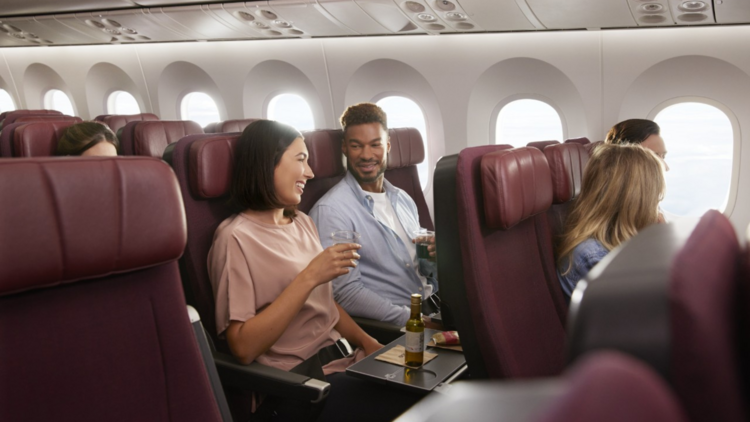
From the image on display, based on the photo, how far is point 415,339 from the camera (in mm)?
1812

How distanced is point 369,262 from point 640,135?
2303 millimetres

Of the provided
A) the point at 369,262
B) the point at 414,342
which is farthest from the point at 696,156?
the point at 414,342

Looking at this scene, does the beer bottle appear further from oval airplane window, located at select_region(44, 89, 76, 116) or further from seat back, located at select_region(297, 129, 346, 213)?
oval airplane window, located at select_region(44, 89, 76, 116)

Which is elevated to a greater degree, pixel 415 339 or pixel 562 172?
pixel 562 172

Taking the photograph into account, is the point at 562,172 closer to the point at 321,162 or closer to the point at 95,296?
the point at 321,162

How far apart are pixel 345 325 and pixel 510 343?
31.2 inches

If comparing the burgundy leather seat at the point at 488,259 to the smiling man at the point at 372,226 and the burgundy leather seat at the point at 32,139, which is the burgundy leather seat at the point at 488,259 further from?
the burgundy leather seat at the point at 32,139

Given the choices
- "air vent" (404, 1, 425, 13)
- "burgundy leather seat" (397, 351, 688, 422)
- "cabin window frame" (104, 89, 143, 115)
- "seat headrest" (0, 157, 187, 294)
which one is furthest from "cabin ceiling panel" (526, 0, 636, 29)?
"cabin window frame" (104, 89, 143, 115)

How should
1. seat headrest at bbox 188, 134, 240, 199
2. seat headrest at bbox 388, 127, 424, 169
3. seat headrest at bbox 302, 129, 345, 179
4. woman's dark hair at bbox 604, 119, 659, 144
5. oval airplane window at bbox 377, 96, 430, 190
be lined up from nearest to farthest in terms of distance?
1. seat headrest at bbox 188, 134, 240, 199
2. seat headrest at bbox 302, 129, 345, 179
3. seat headrest at bbox 388, 127, 424, 169
4. woman's dark hair at bbox 604, 119, 659, 144
5. oval airplane window at bbox 377, 96, 430, 190

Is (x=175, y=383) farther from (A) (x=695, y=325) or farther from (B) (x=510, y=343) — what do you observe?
(A) (x=695, y=325)

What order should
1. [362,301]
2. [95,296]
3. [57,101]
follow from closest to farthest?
[95,296]
[362,301]
[57,101]

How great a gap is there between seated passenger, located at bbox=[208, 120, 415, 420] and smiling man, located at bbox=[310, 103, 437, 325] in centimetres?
24

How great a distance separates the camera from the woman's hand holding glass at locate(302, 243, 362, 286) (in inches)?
77.4

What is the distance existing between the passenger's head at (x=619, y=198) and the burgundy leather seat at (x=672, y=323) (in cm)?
181
